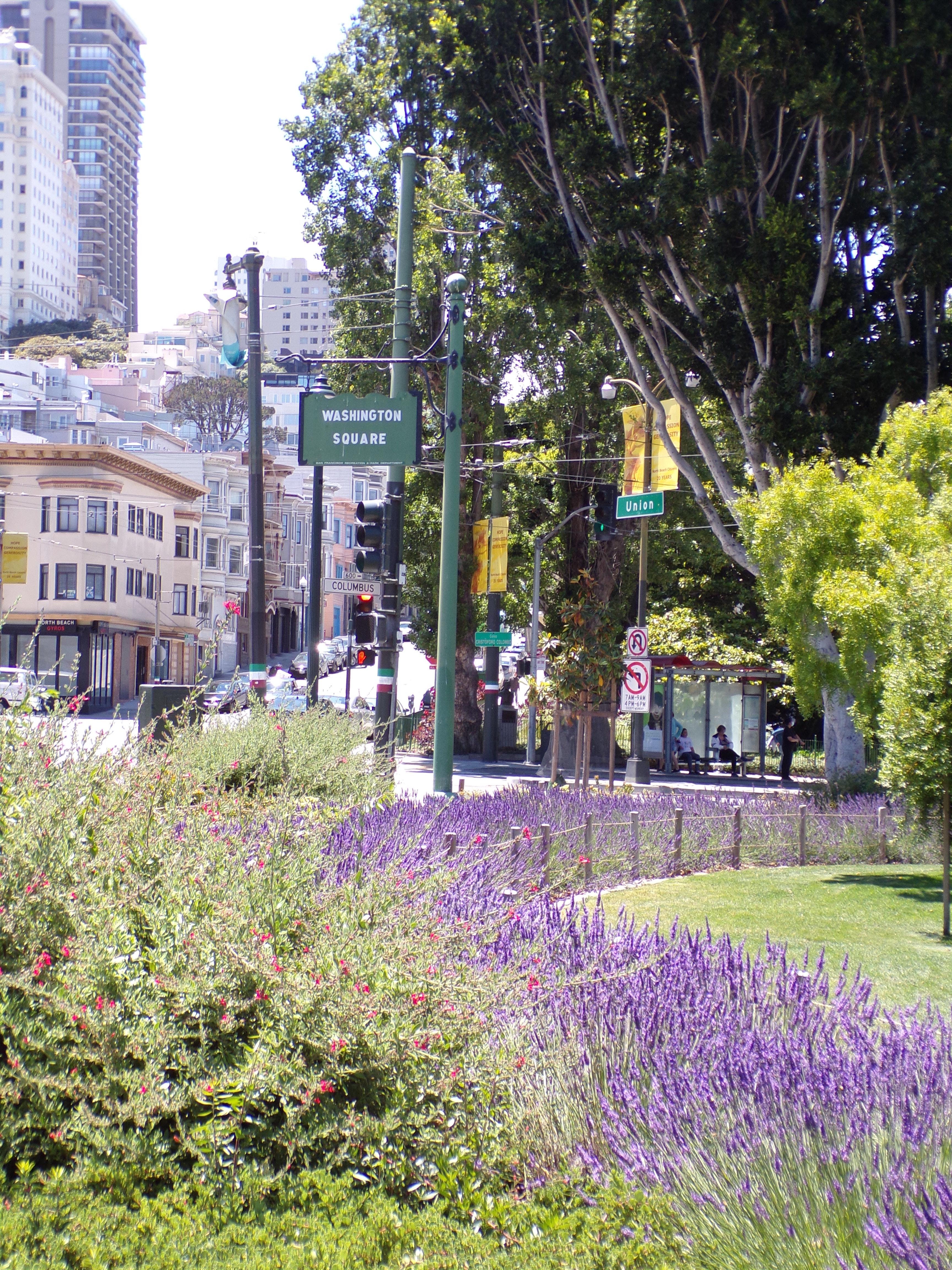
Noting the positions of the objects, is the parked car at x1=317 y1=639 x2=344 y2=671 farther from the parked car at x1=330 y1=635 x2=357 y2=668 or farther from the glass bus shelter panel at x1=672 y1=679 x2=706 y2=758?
the glass bus shelter panel at x1=672 y1=679 x2=706 y2=758

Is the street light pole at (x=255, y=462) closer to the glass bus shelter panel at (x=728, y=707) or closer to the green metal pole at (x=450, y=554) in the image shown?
the green metal pole at (x=450, y=554)

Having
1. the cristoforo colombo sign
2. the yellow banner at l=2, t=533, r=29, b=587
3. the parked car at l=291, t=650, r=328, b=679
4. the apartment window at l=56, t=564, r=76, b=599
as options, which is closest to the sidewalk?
the parked car at l=291, t=650, r=328, b=679

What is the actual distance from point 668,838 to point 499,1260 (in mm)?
11282

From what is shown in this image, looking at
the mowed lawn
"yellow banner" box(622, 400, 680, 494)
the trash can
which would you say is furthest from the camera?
"yellow banner" box(622, 400, 680, 494)

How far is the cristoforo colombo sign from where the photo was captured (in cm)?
1429

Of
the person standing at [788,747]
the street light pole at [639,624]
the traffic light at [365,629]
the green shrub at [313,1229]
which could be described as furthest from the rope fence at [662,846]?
the person standing at [788,747]

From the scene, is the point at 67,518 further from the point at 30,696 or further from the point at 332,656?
the point at 30,696

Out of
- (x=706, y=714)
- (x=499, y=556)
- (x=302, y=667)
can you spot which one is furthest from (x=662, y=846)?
(x=302, y=667)

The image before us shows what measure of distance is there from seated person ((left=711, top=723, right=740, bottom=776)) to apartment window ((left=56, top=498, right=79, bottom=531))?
37.6 meters

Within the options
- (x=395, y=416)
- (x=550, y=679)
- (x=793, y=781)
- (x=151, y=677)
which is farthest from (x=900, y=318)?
(x=151, y=677)

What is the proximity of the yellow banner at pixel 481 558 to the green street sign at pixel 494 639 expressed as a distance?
41.5 inches

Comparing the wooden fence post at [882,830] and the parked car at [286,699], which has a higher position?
the parked car at [286,699]

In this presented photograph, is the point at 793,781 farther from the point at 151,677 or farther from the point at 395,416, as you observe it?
the point at 151,677

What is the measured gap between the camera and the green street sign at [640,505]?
23.0 m
